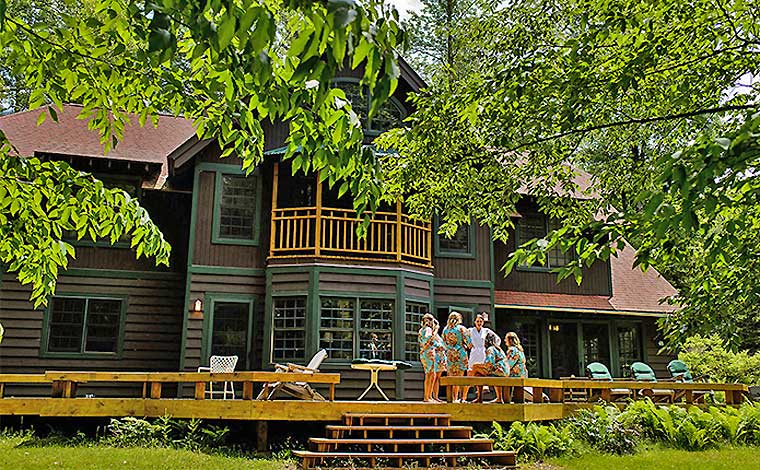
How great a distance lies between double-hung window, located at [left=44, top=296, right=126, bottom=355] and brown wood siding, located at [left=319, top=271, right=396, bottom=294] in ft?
14.4

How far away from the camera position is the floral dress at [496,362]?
12.1 meters

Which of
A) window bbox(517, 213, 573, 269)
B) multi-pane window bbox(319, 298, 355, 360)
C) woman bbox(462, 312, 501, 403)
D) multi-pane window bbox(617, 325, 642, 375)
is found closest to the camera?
woman bbox(462, 312, 501, 403)

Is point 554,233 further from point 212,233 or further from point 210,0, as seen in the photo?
point 212,233

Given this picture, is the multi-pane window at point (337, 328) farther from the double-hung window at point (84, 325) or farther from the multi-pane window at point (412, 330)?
the double-hung window at point (84, 325)

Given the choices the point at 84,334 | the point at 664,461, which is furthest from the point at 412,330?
the point at 84,334

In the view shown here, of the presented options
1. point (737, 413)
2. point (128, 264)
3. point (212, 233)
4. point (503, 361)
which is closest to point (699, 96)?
point (503, 361)

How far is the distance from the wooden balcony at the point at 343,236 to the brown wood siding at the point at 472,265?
50 cm

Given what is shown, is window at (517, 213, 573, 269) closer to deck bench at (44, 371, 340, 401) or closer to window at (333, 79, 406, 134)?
window at (333, 79, 406, 134)

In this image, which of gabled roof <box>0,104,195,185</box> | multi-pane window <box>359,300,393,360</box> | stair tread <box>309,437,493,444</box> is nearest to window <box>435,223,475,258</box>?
multi-pane window <box>359,300,393,360</box>

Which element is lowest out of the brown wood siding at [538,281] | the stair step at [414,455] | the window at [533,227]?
the stair step at [414,455]

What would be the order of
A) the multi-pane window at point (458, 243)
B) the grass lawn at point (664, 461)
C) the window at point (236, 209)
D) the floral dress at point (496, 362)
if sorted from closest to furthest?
the grass lawn at point (664, 461)
the floral dress at point (496, 362)
the window at point (236, 209)
the multi-pane window at point (458, 243)

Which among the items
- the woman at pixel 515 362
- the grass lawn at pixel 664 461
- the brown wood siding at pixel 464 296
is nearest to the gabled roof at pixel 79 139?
the brown wood siding at pixel 464 296

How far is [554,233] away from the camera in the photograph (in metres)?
4.93

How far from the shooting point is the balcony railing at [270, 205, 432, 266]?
14.4 metres
